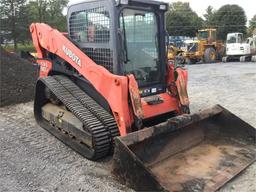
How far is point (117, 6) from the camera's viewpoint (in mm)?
4363

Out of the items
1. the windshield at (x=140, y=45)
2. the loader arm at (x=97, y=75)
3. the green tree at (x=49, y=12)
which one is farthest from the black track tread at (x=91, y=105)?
the green tree at (x=49, y=12)

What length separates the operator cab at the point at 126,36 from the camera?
4.43 m

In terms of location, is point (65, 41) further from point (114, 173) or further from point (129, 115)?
point (114, 173)

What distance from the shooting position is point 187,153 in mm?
4480

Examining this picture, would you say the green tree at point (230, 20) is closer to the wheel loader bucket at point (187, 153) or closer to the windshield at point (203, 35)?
the windshield at point (203, 35)

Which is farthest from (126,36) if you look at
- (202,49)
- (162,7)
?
(202,49)

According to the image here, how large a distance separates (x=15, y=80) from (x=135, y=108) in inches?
206

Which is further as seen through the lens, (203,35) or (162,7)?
(203,35)

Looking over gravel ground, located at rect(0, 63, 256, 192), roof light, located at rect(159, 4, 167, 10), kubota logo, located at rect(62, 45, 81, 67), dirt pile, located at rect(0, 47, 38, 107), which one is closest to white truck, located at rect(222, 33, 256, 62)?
dirt pile, located at rect(0, 47, 38, 107)

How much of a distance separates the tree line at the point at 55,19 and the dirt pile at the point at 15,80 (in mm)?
11404

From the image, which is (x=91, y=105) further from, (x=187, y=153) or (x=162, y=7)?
(x=162, y=7)

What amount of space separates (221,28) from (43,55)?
133 feet

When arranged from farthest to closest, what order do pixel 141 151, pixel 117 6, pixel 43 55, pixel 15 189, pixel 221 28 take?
pixel 221 28, pixel 43 55, pixel 117 6, pixel 141 151, pixel 15 189

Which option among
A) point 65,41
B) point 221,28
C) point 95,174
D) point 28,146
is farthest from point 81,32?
point 221,28
